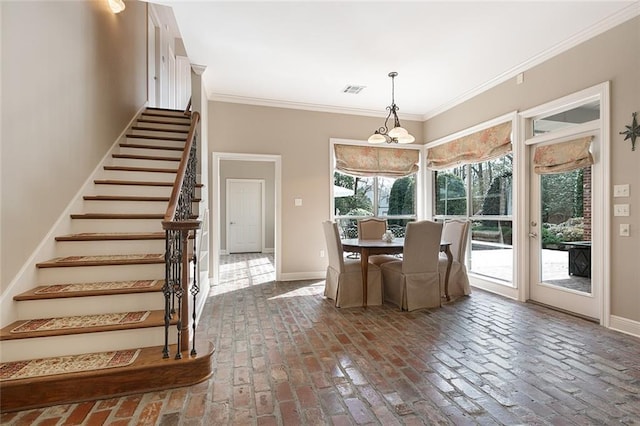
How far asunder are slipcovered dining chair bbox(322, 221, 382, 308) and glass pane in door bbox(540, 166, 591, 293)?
2038mm

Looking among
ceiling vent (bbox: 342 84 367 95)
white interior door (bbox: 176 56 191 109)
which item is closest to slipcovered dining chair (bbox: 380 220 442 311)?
ceiling vent (bbox: 342 84 367 95)

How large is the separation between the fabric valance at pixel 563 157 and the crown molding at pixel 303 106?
2.64 metres

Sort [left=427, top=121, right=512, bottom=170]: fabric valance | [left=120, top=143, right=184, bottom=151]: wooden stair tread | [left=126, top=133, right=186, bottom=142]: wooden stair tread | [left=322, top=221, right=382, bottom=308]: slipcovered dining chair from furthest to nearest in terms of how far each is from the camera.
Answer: [left=427, top=121, right=512, bottom=170]: fabric valance
[left=126, top=133, right=186, bottom=142]: wooden stair tread
[left=120, top=143, right=184, bottom=151]: wooden stair tread
[left=322, top=221, right=382, bottom=308]: slipcovered dining chair

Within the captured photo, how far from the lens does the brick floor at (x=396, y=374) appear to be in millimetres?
1771

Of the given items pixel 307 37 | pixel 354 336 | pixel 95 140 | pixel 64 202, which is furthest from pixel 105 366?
pixel 307 37

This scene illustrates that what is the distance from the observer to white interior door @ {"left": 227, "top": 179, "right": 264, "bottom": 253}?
8.62 meters

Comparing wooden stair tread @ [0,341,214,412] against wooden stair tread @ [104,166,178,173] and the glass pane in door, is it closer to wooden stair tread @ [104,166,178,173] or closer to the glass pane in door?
wooden stair tread @ [104,166,178,173]

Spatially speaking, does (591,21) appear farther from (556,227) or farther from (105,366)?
(105,366)

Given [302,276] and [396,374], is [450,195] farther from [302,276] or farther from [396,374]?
[396,374]

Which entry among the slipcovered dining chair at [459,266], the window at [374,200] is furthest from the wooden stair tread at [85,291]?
the window at [374,200]

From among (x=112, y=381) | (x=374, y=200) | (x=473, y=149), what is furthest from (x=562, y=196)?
(x=112, y=381)

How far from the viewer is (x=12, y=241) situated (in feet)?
6.91

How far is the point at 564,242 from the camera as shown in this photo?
11.8 feet

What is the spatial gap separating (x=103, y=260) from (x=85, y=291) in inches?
13.8
